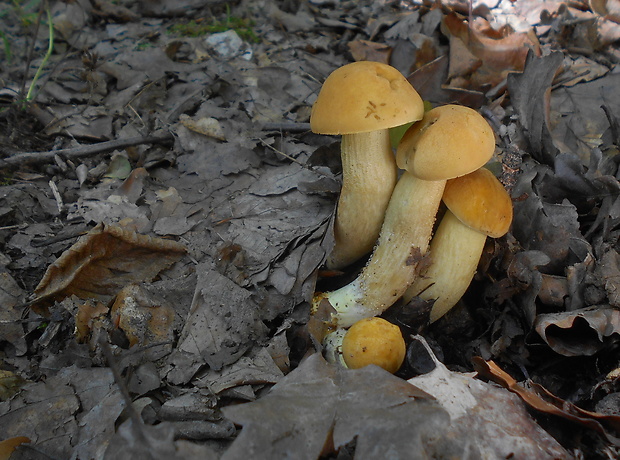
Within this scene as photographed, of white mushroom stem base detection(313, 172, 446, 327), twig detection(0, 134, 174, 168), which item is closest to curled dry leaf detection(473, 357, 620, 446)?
white mushroom stem base detection(313, 172, 446, 327)

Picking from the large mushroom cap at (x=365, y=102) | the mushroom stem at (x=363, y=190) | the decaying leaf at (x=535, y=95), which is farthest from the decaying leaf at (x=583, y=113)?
the large mushroom cap at (x=365, y=102)

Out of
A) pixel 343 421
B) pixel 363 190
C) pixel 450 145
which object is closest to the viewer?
pixel 343 421

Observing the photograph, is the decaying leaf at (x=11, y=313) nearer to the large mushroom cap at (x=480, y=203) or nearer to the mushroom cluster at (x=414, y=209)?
the mushroom cluster at (x=414, y=209)

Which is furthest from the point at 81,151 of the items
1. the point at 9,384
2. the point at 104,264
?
the point at 9,384

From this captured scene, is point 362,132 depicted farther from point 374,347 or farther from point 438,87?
point 438,87

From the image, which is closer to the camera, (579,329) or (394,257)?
(579,329)

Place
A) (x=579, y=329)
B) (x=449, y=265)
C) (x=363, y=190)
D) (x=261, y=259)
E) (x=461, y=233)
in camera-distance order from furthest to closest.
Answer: (x=261, y=259)
(x=363, y=190)
(x=449, y=265)
(x=461, y=233)
(x=579, y=329)

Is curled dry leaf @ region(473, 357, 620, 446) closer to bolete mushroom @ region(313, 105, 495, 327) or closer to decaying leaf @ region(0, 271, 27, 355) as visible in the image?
bolete mushroom @ region(313, 105, 495, 327)

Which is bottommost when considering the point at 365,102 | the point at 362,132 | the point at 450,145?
the point at 362,132

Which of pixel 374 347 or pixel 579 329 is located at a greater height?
pixel 374 347
